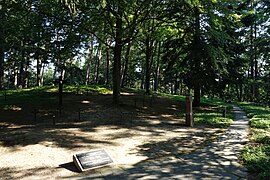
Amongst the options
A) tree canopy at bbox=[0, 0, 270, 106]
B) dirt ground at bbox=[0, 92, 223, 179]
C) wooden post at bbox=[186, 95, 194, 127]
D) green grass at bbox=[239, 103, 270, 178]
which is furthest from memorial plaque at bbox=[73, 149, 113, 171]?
wooden post at bbox=[186, 95, 194, 127]

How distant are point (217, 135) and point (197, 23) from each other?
9698 millimetres

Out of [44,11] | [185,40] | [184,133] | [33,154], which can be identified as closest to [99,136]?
[33,154]

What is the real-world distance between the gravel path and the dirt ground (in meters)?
0.34

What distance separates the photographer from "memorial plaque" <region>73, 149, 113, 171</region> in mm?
5774

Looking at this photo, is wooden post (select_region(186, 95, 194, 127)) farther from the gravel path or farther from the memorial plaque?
the memorial plaque

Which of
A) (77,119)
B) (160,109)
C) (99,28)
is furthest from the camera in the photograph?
(160,109)

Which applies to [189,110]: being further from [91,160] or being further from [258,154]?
[91,160]

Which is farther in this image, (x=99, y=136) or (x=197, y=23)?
(x=197, y=23)

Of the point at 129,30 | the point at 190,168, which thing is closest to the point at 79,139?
the point at 190,168

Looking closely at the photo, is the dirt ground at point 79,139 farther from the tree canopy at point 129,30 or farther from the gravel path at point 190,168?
the tree canopy at point 129,30

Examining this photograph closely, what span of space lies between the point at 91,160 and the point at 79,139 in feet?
8.20

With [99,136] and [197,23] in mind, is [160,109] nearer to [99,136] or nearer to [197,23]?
[197,23]

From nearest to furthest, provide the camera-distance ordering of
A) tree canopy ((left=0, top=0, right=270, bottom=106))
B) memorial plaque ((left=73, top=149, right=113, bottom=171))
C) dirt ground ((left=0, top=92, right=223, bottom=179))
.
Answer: memorial plaque ((left=73, top=149, right=113, bottom=171)), dirt ground ((left=0, top=92, right=223, bottom=179)), tree canopy ((left=0, top=0, right=270, bottom=106))

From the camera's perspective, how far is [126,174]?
17.9 ft
